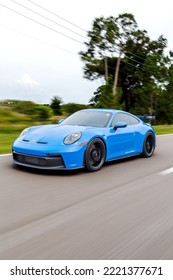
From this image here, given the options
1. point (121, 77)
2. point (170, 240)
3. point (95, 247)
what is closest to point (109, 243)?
point (95, 247)

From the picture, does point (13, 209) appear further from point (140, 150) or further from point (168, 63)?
point (168, 63)

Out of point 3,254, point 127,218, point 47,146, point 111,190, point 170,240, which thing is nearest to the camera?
point 3,254

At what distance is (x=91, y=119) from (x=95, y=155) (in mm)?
991

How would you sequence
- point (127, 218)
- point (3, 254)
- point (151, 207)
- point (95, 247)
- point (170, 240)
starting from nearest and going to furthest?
point (3, 254), point (95, 247), point (170, 240), point (127, 218), point (151, 207)

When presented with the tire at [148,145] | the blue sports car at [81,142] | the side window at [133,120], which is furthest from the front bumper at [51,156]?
the tire at [148,145]

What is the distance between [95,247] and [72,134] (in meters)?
3.20

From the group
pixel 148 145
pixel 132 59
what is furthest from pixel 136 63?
pixel 148 145

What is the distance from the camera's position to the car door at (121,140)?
6762 millimetres

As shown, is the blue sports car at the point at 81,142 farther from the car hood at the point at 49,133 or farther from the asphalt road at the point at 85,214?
the asphalt road at the point at 85,214

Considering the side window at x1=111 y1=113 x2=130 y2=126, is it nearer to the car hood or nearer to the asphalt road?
the car hood

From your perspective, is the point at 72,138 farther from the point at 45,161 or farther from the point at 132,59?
the point at 132,59

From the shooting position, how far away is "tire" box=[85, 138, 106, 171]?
243 inches

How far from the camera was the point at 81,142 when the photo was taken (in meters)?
6.03

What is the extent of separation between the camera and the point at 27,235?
3.30 metres
